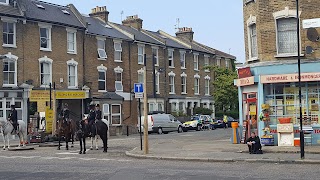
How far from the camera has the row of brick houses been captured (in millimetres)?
38062

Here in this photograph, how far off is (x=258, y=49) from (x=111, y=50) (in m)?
25.3

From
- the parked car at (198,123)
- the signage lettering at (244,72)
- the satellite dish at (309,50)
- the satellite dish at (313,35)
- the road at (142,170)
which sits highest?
the satellite dish at (313,35)

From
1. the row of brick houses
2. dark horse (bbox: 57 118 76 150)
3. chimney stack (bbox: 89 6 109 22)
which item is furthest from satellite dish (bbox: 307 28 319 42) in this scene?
chimney stack (bbox: 89 6 109 22)

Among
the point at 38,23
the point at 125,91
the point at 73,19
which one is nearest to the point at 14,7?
the point at 38,23

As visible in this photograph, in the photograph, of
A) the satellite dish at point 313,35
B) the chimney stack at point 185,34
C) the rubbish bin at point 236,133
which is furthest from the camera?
the chimney stack at point 185,34

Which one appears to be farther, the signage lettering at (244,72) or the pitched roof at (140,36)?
the pitched roof at (140,36)

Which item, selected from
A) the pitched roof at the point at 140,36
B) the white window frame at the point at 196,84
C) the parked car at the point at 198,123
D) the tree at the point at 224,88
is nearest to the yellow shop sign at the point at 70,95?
the pitched roof at the point at 140,36

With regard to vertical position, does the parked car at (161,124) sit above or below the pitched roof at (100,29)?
below

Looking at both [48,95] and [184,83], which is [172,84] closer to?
[184,83]

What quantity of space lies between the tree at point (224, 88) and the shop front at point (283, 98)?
33821 mm

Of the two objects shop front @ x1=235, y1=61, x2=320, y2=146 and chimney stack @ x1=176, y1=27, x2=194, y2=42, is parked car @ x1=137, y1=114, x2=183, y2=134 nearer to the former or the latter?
shop front @ x1=235, y1=61, x2=320, y2=146

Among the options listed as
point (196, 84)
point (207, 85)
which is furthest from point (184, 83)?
point (207, 85)

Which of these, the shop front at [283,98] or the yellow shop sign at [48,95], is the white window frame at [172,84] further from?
the shop front at [283,98]

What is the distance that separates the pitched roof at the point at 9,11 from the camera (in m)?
37.2
